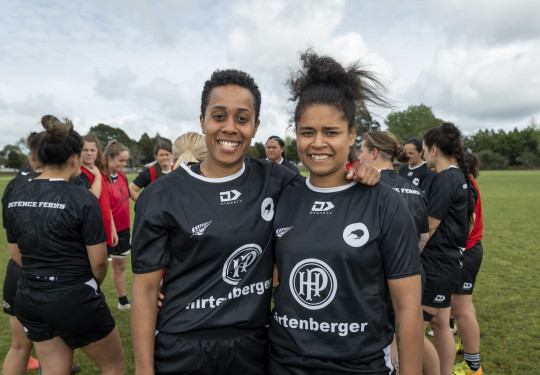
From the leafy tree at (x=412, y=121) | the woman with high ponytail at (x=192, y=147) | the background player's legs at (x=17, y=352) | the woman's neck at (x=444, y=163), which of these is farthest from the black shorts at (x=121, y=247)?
the leafy tree at (x=412, y=121)

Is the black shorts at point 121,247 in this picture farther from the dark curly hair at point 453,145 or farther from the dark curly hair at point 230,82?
the dark curly hair at point 453,145

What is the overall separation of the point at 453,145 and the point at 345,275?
2.82m

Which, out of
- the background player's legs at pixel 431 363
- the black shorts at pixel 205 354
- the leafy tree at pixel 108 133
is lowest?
the background player's legs at pixel 431 363

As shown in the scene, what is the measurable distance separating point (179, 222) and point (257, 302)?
0.65 meters

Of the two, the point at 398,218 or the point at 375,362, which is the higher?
the point at 398,218

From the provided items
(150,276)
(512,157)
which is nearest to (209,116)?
(150,276)

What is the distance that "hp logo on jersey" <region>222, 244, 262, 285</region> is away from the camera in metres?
2.01

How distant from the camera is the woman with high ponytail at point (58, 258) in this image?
269 centimetres

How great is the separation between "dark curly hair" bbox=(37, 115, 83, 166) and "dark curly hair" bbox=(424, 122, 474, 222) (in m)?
3.72

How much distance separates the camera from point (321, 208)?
2053mm

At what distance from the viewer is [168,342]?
2.00m

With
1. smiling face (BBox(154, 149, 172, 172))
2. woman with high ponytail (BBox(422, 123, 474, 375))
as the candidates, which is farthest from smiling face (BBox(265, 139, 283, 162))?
woman with high ponytail (BBox(422, 123, 474, 375))

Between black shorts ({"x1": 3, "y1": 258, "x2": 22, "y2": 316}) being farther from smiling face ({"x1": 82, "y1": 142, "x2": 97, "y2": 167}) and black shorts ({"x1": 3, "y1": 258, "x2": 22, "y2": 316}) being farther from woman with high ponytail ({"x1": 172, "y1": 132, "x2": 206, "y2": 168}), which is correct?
smiling face ({"x1": 82, "y1": 142, "x2": 97, "y2": 167})

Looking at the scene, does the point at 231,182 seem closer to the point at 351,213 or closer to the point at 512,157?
the point at 351,213
